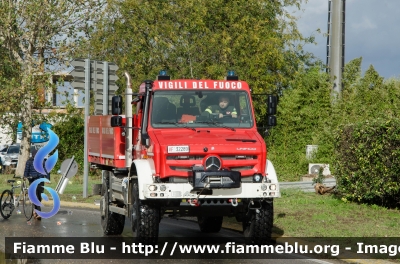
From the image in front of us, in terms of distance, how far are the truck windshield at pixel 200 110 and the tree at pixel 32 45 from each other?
2271 cm

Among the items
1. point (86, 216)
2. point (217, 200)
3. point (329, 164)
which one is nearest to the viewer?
point (217, 200)

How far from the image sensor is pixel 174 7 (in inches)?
1491

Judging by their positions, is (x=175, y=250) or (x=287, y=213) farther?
(x=287, y=213)

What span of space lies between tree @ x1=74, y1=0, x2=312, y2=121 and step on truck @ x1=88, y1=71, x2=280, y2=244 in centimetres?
2174

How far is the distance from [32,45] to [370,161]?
23.2 metres

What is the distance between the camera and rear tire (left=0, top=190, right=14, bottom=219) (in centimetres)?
1948

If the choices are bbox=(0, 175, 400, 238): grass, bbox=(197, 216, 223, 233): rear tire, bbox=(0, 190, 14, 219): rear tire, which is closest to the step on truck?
bbox=(0, 175, 400, 238): grass

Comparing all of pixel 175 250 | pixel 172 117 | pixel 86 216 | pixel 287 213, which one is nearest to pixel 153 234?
pixel 175 250

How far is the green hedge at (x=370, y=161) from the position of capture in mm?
18359

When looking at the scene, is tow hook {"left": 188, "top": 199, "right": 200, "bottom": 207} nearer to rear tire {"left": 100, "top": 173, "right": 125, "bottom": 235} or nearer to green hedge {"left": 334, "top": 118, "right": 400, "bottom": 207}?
rear tire {"left": 100, "top": 173, "right": 125, "bottom": 235}

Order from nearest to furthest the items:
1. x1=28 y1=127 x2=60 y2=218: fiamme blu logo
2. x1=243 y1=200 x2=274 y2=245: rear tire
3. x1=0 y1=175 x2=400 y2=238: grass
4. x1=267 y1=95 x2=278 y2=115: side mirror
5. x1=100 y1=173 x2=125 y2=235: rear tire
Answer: x1=243 y1=200 x2=274 y2=245: rear tire, x1=267 y1=95 x2=278 y2=115: side mirror, x1=0 y1=175 x2=400 y2=238: grass, x1=100 y1=173 x2=125 y2=235: rear tire, x1=28 y1=127 x2=60 y2=218: fiamme blu logo

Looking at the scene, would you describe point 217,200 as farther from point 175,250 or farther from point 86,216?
point 86,216

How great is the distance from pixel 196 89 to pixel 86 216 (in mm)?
6710

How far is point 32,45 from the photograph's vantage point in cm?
3878
